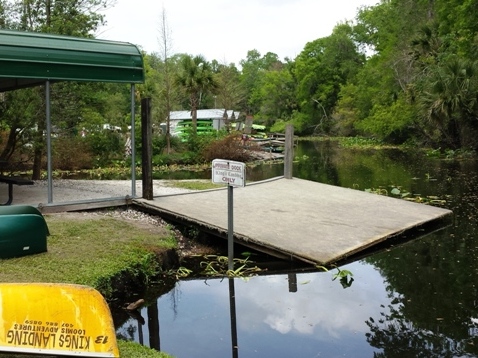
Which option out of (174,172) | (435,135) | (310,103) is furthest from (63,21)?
(310,103)

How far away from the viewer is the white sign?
765cm

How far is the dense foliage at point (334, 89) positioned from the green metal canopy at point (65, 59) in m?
5.15

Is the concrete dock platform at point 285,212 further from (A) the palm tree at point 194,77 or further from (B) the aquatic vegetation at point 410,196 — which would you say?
(A) the palm tree at point 194,77

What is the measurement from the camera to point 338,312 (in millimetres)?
6715

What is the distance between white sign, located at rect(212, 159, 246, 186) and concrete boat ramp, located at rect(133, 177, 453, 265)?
1328 millimetres

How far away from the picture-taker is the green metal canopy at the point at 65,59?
8891mm

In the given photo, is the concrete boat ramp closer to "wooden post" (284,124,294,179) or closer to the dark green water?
the dark green water

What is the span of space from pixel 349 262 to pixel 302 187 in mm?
5001

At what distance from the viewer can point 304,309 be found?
683 cm

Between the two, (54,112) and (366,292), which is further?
(54,112)

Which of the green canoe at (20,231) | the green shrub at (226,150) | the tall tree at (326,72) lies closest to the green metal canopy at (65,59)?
the green canoe at (20,231)

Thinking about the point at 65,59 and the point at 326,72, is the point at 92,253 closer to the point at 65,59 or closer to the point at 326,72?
the point at 65,59

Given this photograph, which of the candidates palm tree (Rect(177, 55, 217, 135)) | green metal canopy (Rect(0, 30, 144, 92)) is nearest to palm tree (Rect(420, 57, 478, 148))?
palm tree (Rect(177, 55, 217, 135))

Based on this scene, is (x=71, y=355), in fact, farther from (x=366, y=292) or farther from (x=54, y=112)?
(x=54, y=112)
